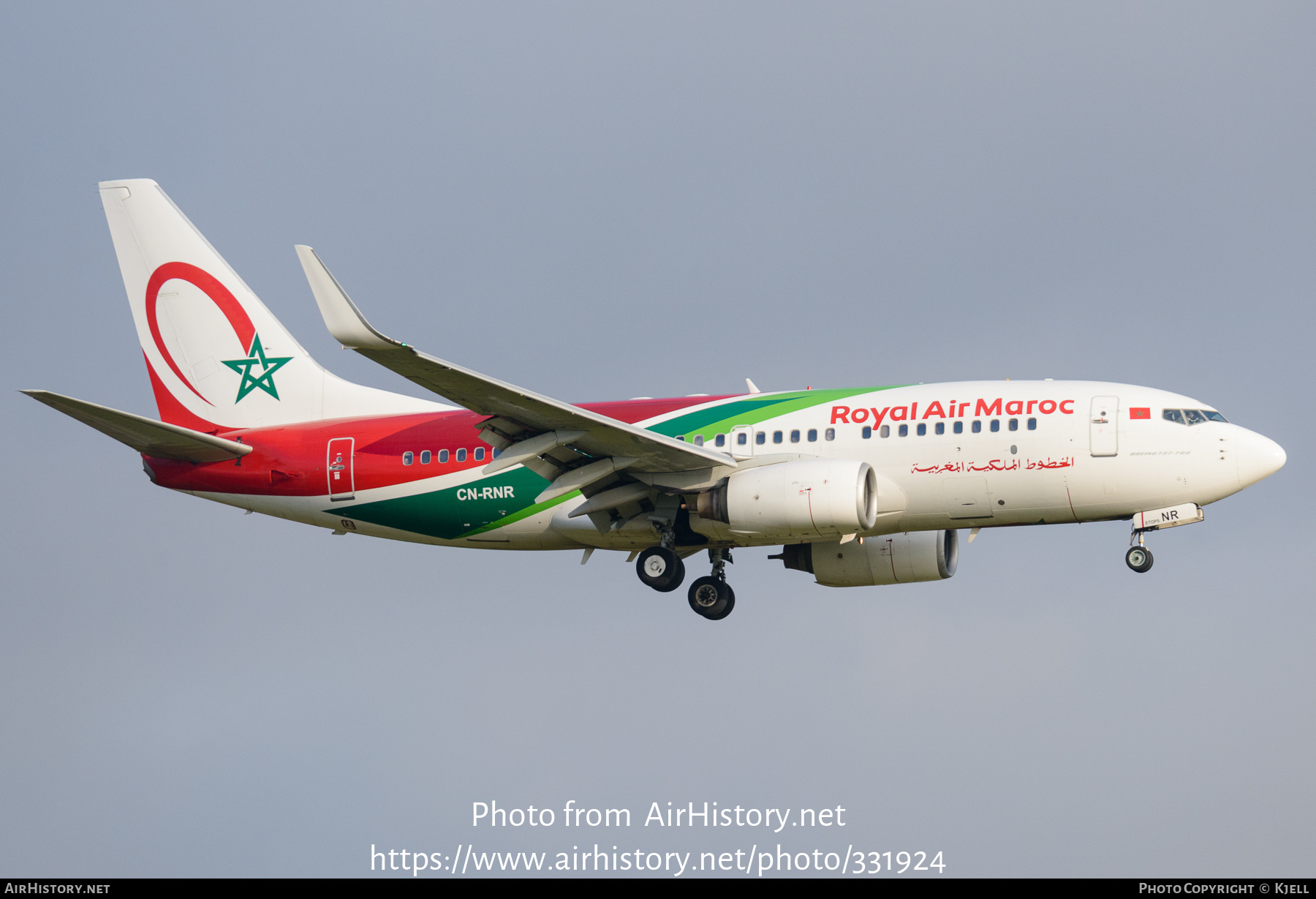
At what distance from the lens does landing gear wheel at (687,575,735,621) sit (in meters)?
35.9

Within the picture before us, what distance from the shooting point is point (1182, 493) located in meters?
32.5

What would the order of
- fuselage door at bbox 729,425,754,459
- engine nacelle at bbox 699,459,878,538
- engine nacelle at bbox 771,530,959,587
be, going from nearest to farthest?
1. engine nacelle at bbox 699,459,878,538
2. fuselage door at bbox 729,425,754,459
3. engine nacelle at bbox 771,530,959,587

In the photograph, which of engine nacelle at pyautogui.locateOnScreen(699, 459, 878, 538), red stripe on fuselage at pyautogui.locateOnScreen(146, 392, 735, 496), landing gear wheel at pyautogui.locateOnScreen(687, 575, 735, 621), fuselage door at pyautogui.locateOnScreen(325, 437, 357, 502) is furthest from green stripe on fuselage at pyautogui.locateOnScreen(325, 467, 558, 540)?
engine nacelle at pyautogui.locateOnScreen(699, 459, 878, 538)

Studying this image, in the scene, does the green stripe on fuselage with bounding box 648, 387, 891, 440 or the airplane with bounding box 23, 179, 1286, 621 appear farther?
the green stripe on fuselage with bounding box 648, 387, 891, 440

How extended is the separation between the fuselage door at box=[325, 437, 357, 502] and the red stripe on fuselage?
14 cm

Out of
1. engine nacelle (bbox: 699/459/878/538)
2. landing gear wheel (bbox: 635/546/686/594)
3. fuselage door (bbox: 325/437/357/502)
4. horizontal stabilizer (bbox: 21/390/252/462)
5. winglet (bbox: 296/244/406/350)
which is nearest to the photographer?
winglet (bbox: 296/244/406/350)

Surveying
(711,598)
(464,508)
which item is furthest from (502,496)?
(711,598)

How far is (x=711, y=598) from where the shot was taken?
118ft

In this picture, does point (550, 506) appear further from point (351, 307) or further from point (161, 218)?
point (161, 218)

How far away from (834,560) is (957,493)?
5.28m

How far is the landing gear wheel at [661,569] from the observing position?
3478cm

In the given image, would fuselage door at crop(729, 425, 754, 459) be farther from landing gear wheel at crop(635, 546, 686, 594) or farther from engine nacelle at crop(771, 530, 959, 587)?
engine nacelle at crop(771, 530, 959, 587)

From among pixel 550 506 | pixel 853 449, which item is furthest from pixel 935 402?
pixel 550 506

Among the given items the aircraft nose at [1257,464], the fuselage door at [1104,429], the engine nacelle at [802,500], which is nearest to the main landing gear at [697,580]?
the engine nacelle at [802,500]
